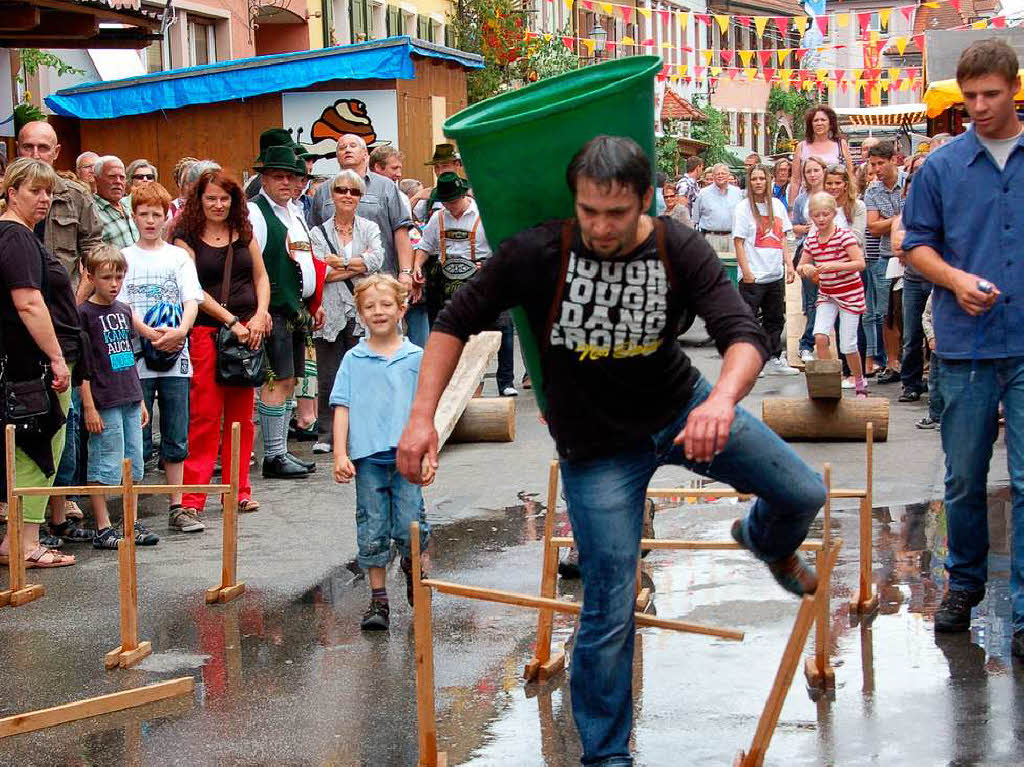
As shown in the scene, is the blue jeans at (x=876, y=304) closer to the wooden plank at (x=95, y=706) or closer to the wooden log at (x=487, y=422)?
the wooden log at (x=487, y=422)

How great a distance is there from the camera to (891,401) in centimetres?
1266

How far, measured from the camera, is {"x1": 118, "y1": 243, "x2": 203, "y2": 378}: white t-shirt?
8609 millimetres

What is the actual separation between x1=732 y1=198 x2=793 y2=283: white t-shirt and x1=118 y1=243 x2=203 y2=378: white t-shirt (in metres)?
6.58

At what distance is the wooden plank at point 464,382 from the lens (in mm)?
10539

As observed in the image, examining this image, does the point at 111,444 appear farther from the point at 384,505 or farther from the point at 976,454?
the point at 976,454

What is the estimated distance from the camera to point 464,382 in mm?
11281

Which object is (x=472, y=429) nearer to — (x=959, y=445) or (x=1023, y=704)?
(x=959, y=445)

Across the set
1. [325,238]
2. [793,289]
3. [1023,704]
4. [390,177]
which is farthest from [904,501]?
[793,289]

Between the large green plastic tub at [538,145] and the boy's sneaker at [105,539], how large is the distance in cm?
412

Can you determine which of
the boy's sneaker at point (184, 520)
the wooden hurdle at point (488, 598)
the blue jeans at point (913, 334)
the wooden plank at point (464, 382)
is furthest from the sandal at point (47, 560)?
the blue jeans at point (913, 334)

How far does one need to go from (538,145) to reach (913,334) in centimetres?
850

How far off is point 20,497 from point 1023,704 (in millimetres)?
4289

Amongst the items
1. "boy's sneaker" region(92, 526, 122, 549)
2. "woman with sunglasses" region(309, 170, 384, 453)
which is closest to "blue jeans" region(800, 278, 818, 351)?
"woman with sunglasses" region(309, 170, 384, 453)

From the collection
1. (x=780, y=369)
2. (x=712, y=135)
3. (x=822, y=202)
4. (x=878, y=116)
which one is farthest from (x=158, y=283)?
(x=712, y=135)
